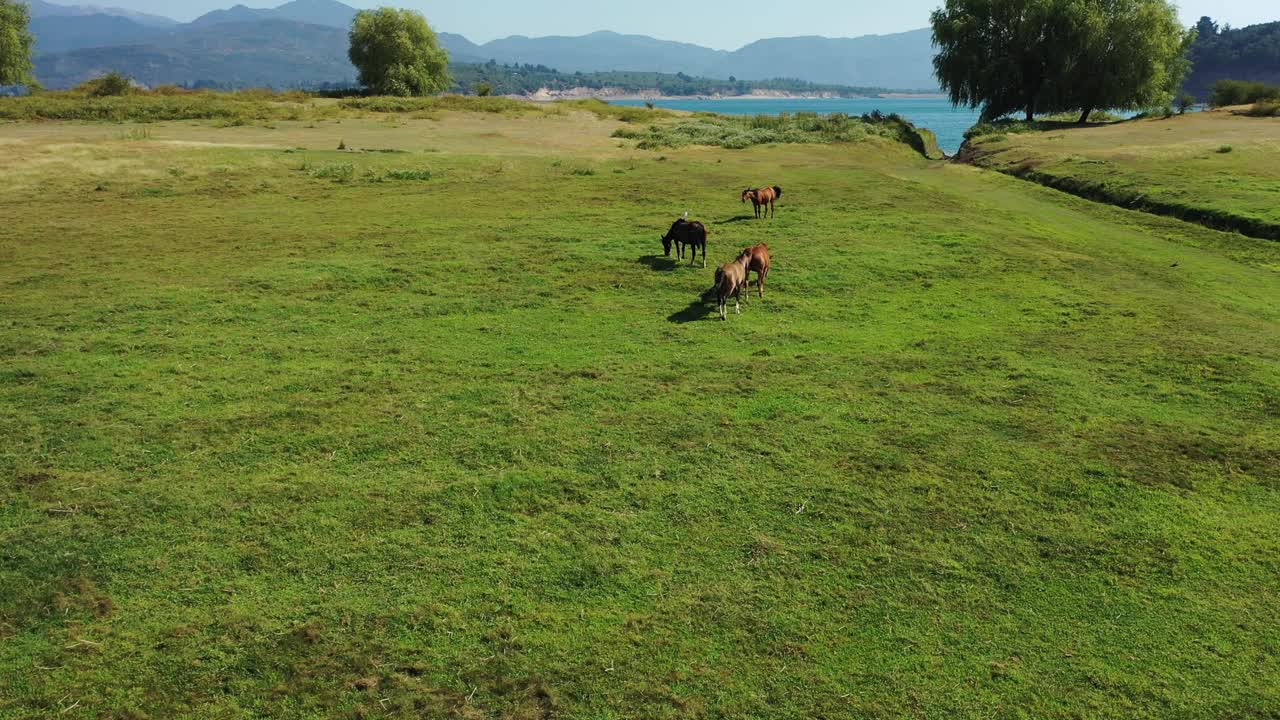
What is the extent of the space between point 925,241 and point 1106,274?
18.0 ft

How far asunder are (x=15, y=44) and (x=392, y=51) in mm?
39380

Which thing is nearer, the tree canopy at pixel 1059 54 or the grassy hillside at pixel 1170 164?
the grassy hillside at pixel 1170 164

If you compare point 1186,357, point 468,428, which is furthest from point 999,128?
point 468,428

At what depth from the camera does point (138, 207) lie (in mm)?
30328

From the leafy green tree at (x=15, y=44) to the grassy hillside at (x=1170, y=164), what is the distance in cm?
9855

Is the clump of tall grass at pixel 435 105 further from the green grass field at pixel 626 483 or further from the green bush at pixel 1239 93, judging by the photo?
the green bush at pixel 1239 93

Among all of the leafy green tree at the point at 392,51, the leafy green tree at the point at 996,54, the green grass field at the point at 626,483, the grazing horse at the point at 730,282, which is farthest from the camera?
the leafy green tree at the point at 392,51

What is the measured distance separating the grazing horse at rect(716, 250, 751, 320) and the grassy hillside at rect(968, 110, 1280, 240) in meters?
21.2

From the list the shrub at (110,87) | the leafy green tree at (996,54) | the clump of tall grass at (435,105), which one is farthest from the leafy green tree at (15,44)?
the leafy green tree at (996,54)

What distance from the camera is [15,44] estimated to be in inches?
3374

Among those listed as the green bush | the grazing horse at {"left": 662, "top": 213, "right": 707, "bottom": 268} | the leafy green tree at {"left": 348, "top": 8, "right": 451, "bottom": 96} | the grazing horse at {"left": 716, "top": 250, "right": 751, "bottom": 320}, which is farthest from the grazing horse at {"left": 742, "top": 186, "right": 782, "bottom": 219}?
the green bush

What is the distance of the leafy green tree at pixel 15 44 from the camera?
279 feet

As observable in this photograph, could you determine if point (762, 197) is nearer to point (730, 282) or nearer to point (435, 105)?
point (730, 282)

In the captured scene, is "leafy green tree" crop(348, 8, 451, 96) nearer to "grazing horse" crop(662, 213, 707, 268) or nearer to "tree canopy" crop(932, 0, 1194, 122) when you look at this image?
"tree canopy" crop(932, 0, 1194, 122)
